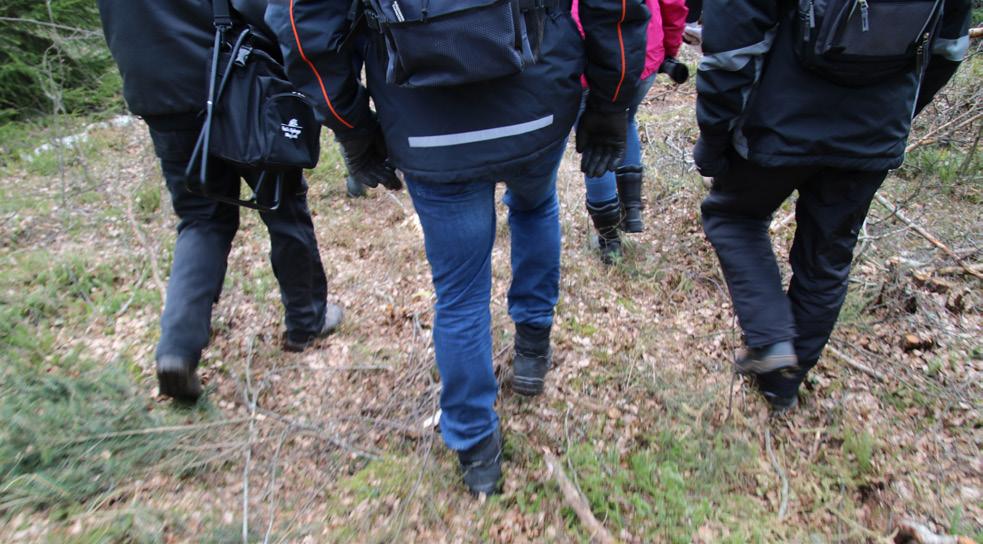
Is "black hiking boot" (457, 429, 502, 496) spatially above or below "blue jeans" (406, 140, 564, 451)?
below

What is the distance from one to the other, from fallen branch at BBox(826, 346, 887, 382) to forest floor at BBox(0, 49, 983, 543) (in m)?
0.01

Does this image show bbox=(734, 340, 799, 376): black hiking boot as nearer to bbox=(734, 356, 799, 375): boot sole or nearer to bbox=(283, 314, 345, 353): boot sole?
bbox=(734, 356, 799, 375): boot sole

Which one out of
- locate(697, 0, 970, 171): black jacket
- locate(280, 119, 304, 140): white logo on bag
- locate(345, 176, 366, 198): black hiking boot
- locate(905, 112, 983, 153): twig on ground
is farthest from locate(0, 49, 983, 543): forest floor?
locate(280, 119, 304, 140): white logo on bag

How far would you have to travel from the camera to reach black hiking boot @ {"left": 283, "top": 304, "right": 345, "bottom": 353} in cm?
325

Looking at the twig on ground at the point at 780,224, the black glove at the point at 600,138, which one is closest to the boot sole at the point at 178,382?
the black glove at the point at 600,138

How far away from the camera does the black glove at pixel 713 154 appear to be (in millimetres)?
2211

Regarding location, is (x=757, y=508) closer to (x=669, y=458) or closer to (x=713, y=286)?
(x=669, y=458)

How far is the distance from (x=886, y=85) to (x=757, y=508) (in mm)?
1622

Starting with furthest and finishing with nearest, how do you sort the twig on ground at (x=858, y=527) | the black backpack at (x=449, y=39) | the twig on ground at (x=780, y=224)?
the twig on ground at (x=780, y=224) → the twig on ground at (x=858, y=527) → the black backpack at (x=449, y=39)

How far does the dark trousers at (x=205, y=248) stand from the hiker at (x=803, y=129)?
1.99m

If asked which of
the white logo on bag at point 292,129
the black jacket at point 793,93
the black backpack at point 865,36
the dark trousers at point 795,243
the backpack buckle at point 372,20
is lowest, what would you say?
the dark trousers at point 795,243

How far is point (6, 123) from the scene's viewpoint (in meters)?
6.16

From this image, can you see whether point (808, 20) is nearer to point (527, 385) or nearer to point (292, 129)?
point (527, 385)

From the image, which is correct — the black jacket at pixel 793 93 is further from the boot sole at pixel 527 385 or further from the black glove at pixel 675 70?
the boot sole at pixel 527 385
